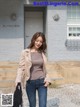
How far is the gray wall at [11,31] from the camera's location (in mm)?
15492

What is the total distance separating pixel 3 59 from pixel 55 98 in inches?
251

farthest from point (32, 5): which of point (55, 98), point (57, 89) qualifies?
point (55, 98)

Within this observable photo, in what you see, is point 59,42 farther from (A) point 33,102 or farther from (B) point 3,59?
(A) point 33,102

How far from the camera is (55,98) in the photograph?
31.1 feet

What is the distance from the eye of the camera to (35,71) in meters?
6.27

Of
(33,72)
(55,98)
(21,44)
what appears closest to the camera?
(33,72)

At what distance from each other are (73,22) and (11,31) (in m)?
2.71

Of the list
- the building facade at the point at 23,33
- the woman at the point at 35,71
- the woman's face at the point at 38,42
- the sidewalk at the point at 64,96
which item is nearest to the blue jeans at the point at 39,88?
the woman at the point at 35,71

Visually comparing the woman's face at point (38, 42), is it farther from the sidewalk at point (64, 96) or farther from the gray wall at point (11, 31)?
the gray wall at point (11, 31)

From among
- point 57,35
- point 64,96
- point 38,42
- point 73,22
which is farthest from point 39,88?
point 73,22

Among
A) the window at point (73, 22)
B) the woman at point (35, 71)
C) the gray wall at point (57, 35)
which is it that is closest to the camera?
the woman at point (35, 71)

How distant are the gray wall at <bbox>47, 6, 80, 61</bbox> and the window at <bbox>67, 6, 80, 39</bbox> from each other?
0.32 m

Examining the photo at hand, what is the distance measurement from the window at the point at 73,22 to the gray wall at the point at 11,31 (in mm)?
2036

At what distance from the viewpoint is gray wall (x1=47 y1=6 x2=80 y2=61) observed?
1547 cm
